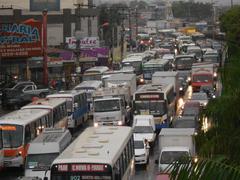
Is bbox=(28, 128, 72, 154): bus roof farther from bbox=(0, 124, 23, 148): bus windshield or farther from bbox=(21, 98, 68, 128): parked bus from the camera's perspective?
bbox=(21, 98, 68, 128): parked bus

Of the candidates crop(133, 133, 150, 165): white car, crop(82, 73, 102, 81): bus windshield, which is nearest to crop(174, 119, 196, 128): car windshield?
crop(133, 133, 150, 165): white car

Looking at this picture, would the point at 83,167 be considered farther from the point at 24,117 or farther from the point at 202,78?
the point at 202,78

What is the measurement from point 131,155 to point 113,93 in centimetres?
1297

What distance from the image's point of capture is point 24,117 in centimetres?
2298

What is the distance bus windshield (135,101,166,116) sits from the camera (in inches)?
1134

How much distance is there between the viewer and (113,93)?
30.7m

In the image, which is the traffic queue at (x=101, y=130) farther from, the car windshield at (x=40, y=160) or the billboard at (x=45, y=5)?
the billboard at (x=45, y=5)

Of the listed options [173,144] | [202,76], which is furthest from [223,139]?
[202,76]

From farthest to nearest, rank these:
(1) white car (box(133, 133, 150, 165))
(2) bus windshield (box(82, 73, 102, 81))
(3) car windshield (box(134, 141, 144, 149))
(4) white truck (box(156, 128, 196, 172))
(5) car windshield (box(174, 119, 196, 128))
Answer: (2) bus windshield (box(82, 73, 102, 81)) → (5) car windshield (box(174, 119, 196, 128)) → (3) car windshield (box(134, 141, 144, 149)) → (1) white car (box(133, 133, 150, 165)) → (4) white truck (box(156, 128, 196, 172))

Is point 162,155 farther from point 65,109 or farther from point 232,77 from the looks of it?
point 232,77

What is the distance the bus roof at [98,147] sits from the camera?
13.5 m

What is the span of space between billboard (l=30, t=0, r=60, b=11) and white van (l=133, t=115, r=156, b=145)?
139 ft

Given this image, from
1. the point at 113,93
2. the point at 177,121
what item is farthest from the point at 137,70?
the point at 177,121

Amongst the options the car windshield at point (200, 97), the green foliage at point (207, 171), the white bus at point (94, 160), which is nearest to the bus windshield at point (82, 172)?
the white bus at point (94, 160)
